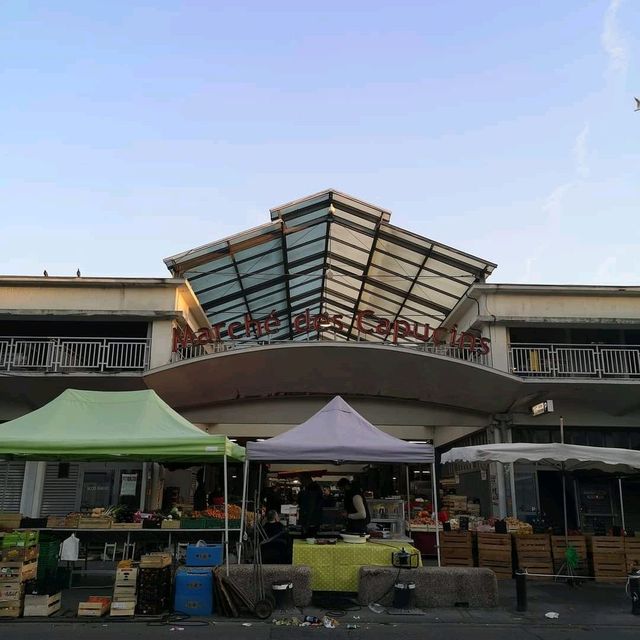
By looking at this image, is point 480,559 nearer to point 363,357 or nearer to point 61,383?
point 363,357

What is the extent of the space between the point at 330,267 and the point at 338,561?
13300mm

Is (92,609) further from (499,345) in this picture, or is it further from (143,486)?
(499,345)

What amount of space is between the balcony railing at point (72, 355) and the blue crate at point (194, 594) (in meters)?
7.95

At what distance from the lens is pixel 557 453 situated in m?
11.2

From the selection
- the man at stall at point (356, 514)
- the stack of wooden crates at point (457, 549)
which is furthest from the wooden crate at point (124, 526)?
the stack of wooden crates at point (457, 549)

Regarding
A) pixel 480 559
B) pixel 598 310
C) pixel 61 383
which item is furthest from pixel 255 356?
pixel 598 310

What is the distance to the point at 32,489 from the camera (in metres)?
16.5

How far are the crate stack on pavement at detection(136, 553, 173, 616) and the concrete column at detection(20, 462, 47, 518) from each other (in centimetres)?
944

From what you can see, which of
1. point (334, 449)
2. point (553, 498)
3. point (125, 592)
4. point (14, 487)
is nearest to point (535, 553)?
point (553, 498)

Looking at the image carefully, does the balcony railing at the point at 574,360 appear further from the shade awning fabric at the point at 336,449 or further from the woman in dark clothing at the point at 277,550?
the woman in dark clothing at the point at 277,550

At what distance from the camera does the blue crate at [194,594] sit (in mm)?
8422

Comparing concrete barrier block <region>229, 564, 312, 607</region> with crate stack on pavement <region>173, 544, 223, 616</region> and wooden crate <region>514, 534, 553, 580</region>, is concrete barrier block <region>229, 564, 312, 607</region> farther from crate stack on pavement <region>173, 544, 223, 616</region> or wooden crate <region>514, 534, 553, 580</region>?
wooden crate <region>514, 534, 553, 580</region>

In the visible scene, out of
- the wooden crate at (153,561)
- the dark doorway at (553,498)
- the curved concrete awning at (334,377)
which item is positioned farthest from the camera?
the dark doorway at (553,498)

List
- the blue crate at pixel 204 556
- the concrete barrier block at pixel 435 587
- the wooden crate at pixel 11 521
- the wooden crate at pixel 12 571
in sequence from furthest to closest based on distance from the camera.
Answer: the wooden crate at pixel 11 521
the blue crate at pixel 204 556
the concrete barrier block at pixel 435 587
the wooden crate at pixel 12 571
